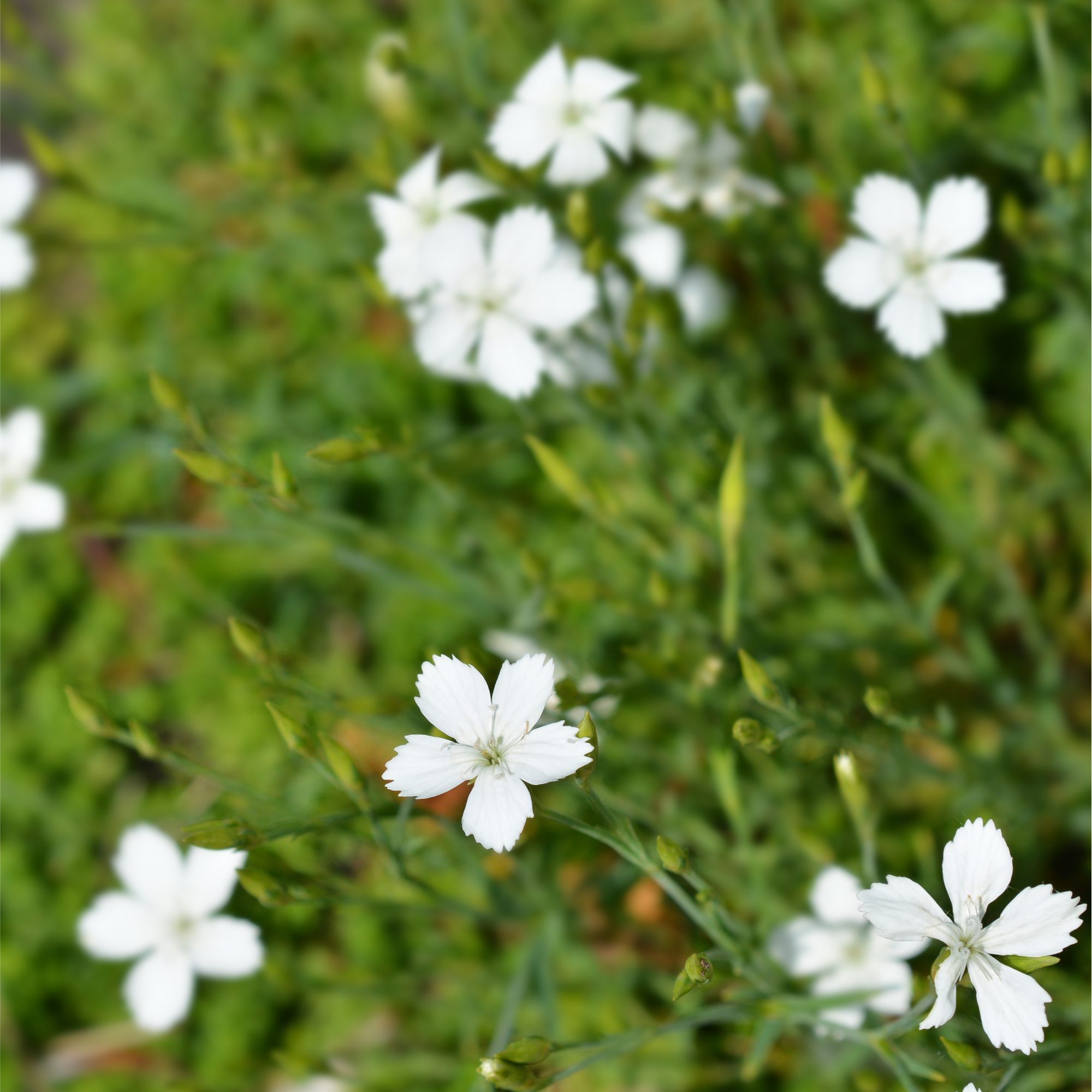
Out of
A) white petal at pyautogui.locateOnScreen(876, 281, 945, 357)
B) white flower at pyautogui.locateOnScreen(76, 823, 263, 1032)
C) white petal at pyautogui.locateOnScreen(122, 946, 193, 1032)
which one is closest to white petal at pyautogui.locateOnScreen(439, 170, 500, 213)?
white petal at pyautogui.locateOnScreen(876, 281, 945, 357)

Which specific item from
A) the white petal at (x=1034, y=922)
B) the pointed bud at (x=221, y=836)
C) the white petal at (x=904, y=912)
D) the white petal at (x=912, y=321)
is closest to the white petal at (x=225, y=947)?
the pointed bud at (x=221, y=836)

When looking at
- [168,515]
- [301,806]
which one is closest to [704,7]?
[168,515]

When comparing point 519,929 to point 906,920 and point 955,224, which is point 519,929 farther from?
point 955,224

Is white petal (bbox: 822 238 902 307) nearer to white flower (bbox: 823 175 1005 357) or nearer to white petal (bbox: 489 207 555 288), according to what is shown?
white flower (bbox: 823 175 1005 357)

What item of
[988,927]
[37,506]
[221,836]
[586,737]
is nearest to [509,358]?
[586,737]

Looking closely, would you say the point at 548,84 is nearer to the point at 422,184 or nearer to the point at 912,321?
the point at 422,184

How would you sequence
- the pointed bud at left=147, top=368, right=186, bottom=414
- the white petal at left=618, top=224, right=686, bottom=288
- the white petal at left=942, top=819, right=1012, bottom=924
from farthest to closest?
the white petal at left=618, top=224, right=686, bottom=288
the pointed bud at left=147, top=368, right=186, bottom=414
the white petal at left=942, top=819, right=1012, bottom=924

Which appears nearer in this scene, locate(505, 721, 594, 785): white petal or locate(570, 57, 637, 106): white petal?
locate(505, 721, 594, 785): white petal
